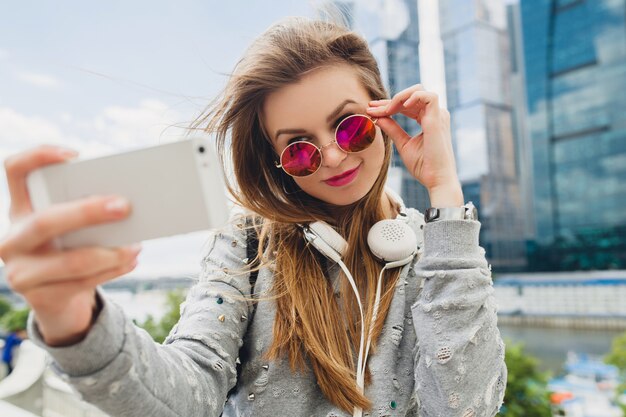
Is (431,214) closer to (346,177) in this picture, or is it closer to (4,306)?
(346,177)

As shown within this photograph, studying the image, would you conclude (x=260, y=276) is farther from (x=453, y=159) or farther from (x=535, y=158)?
(x=535, y=158)

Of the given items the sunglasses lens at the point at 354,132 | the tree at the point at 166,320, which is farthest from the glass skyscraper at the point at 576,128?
the sunglasses lens at the point at 354,132

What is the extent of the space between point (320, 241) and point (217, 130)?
1.07 ft

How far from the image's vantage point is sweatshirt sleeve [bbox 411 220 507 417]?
0.74 meters

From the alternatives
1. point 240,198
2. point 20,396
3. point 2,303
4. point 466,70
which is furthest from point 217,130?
point 466,70

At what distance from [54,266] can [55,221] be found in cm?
5

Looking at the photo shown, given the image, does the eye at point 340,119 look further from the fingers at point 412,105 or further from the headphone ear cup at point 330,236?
the headphone ear cup at point 330,236

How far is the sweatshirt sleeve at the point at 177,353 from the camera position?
1.61 ft

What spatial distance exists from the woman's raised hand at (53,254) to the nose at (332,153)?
51 cm

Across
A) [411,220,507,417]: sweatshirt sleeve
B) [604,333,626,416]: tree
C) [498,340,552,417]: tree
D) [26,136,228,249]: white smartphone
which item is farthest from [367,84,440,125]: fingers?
[604,333,626,416]: tree

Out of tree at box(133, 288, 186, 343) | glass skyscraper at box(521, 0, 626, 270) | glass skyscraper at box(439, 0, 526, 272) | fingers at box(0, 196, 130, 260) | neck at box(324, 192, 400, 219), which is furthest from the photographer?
glass skyscraper at box(521, 0, 626, 270)

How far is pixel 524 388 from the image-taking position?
3.56 meters

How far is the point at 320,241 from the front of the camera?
37.4 inches

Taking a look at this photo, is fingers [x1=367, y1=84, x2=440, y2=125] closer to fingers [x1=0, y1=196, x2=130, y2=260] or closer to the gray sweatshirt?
the gray sweatshirt
